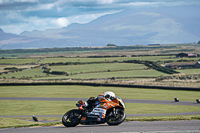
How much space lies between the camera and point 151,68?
11850 centimetres

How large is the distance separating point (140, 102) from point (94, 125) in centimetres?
2876

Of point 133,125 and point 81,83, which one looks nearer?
point 133,125

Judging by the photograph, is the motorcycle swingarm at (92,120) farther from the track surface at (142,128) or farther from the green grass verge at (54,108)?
the green grass verge at (54,108)

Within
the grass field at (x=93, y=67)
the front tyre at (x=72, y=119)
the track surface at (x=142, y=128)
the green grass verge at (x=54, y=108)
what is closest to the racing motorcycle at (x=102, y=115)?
the front tyre at (x=72, y=119)

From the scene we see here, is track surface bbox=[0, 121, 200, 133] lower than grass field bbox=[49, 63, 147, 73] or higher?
lower

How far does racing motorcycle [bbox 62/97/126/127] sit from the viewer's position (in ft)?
54.7

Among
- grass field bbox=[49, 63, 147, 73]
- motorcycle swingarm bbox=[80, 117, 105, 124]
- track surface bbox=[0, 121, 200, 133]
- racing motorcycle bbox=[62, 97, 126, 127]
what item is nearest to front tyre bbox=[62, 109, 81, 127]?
racing motorcycle bbox=[62, 97, 126, 127]

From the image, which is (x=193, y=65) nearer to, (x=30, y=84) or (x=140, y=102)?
(x=30, y=84)

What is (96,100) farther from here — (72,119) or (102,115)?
(72,119)

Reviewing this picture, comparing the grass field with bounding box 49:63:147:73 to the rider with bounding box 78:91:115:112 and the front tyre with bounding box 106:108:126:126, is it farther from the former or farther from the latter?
the front tyre with bounding box 106:108:126:126

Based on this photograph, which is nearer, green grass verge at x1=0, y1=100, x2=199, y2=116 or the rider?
the rider

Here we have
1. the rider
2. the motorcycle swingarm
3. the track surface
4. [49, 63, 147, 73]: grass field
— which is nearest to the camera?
the track surface

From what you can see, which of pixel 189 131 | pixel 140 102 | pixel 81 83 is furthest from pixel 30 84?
pixel 189 131

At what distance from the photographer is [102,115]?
16734 millimetres
